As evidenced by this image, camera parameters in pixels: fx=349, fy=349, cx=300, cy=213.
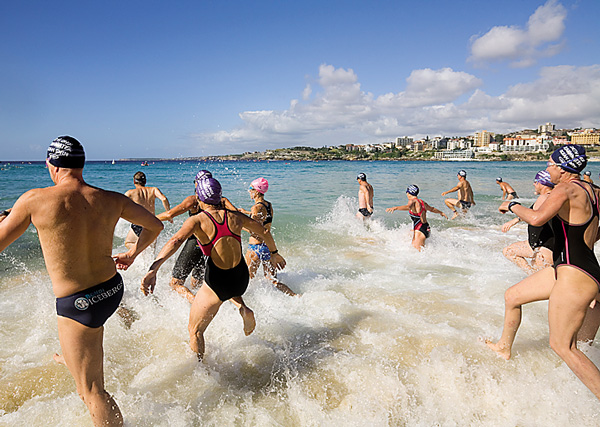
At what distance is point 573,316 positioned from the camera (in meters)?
3.04

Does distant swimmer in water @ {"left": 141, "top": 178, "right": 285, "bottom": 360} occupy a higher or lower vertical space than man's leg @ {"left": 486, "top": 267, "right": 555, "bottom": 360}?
higher

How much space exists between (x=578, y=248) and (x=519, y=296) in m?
0.80

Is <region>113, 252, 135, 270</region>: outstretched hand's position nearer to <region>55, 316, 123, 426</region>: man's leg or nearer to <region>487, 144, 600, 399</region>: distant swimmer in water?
<region>55, 316, 123, 426</region>: man's leg

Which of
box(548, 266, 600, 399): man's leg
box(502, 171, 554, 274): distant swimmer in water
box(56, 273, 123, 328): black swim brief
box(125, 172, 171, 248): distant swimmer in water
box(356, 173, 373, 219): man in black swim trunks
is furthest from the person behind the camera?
box(356, 173, 373, 219): man in black swim trunks

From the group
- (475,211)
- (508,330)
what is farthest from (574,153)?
(475,211)

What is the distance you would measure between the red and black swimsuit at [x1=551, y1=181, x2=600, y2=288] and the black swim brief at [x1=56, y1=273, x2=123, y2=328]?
3889 mm

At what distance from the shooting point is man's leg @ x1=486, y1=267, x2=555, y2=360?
11.3ft

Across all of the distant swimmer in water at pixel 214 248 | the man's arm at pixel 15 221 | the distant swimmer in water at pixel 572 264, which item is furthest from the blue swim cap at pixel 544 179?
the man's arm at pixel 15 221

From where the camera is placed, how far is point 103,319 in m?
2.66

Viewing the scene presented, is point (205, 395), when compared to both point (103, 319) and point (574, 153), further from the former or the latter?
point (574, 153)

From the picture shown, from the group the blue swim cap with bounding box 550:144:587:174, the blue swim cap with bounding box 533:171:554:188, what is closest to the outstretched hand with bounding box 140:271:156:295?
the blue swim cap with bounding box 550:144:587:174

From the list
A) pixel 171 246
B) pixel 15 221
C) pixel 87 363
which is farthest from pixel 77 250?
pixel 171 246

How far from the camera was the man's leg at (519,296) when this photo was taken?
3430 mm

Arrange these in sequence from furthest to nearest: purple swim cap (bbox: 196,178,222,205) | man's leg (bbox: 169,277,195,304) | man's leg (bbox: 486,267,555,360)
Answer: man's leg (bbox: 169,277,195,304) < purple swim cap (bbox: 196,178,222,205) < man's leg (bbox: 486,267,555,360)
